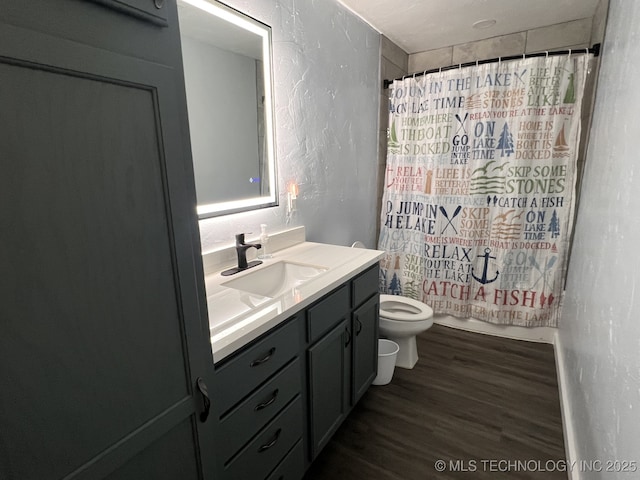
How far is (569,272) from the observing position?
2197mm

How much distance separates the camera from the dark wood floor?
1.52 m

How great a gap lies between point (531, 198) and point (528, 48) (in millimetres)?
1134

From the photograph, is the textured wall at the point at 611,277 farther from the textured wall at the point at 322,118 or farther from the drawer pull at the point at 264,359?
the textured wall at the point at 322,118

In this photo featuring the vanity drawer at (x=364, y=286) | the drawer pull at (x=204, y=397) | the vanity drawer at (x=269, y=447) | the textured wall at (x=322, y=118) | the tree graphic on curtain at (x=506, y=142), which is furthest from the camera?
the tree graphic on curtain at (x=506, y=142)

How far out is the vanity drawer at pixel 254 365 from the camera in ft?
3.08

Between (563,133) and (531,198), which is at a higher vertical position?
(563,133)

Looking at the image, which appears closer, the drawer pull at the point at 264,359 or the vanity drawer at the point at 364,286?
the drawer pull at the point at 264,359

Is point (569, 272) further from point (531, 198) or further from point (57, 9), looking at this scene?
point (57, 9)

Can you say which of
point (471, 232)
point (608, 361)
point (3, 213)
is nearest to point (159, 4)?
point (3, 213)

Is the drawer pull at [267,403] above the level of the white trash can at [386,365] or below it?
above

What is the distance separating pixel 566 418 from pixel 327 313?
4.56ft

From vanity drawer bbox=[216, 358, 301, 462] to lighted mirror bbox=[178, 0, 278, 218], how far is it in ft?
2.58

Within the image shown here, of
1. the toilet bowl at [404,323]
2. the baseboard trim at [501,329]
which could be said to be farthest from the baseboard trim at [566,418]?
the toilet bowl at [404,323]

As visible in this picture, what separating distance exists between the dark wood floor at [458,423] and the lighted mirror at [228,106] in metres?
1.30
